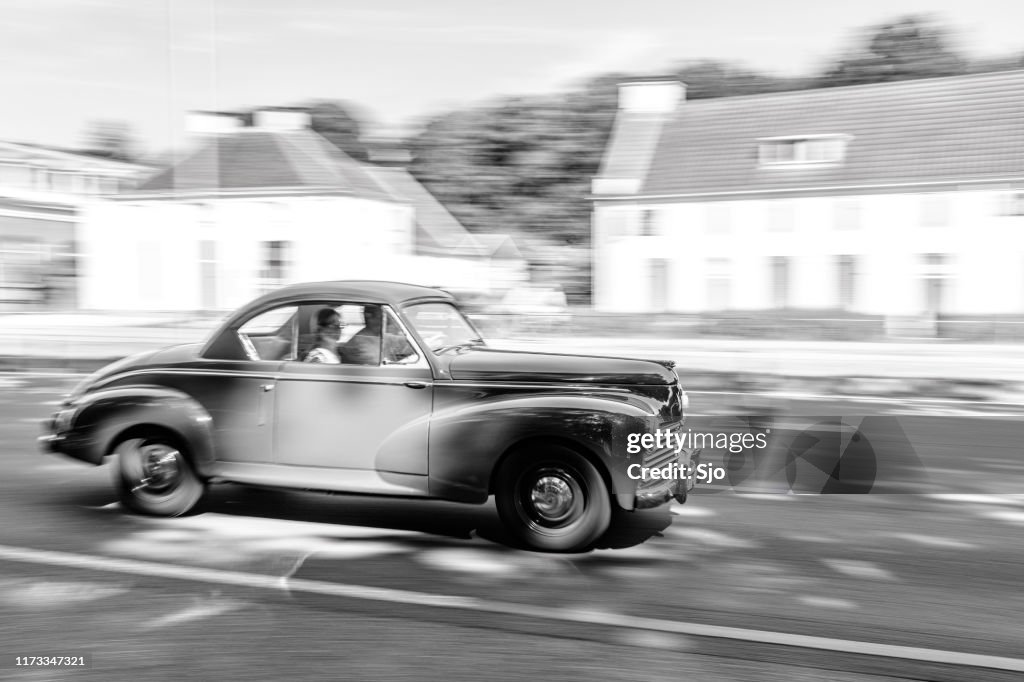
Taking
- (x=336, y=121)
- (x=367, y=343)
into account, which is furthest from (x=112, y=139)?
(x=367, y=343)

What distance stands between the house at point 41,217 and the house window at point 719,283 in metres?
28.9

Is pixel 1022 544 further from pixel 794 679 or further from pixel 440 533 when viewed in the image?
pixel 440 533

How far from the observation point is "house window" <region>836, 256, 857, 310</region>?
3434 cm

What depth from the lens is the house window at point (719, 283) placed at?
35781mm

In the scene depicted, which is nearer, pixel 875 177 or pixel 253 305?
pixel 253 305

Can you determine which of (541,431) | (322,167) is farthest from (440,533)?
(322,167)

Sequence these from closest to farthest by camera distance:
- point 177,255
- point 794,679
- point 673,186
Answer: point 794,679 → point 673,186 → point 177,255

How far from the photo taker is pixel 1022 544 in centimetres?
639

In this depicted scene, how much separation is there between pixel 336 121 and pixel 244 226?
33.1 meters

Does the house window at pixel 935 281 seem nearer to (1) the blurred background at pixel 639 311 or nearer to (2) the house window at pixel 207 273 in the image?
(1) the blurred background at pixel 639 311

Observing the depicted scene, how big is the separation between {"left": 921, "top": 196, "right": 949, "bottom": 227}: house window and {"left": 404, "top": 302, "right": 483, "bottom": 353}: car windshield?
30.4m

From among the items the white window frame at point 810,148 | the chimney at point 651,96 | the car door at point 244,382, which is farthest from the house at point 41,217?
the car door at point 244,382

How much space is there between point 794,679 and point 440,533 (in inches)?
112

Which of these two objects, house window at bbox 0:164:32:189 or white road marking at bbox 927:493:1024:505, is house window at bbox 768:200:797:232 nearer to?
white road marking at bbox 927:493:1024:505
